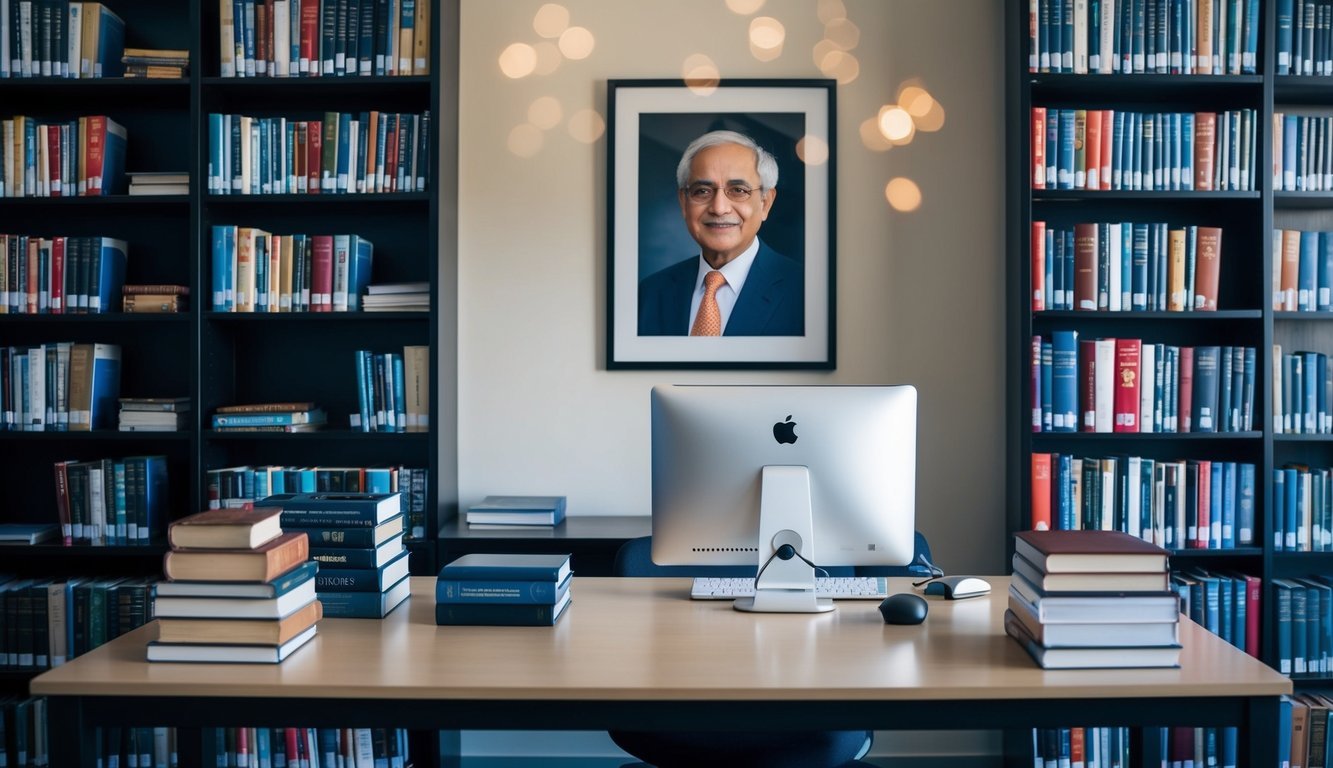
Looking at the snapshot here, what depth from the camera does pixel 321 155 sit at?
3.00 meters

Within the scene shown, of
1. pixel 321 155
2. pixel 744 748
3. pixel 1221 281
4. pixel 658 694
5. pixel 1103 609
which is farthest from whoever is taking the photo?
pixel 1221 281

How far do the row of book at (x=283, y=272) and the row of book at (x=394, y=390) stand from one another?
0.64ft

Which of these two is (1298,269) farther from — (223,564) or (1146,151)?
(223,564)

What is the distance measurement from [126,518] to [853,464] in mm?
2281

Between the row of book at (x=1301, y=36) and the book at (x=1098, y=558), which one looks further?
the row of book at (x=1301, y=36)

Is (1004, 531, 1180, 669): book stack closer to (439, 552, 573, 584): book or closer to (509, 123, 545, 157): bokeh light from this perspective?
(439, 552, 573, 584): book

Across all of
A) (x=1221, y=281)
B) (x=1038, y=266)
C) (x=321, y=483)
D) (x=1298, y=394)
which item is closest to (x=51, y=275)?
(x=321, y=483)

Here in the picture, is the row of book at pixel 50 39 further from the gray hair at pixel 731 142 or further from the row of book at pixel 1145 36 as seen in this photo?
the row of book at pixel 1145 36

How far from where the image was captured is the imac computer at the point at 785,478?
1942 mm

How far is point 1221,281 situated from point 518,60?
7.82ft

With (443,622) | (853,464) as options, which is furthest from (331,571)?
(853,464)

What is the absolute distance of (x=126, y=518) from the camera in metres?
2.99

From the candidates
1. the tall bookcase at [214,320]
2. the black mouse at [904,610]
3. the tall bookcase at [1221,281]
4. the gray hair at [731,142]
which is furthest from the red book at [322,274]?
the tall bookcase at [1221,281]

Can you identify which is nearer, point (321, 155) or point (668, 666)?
point (668, 666)
